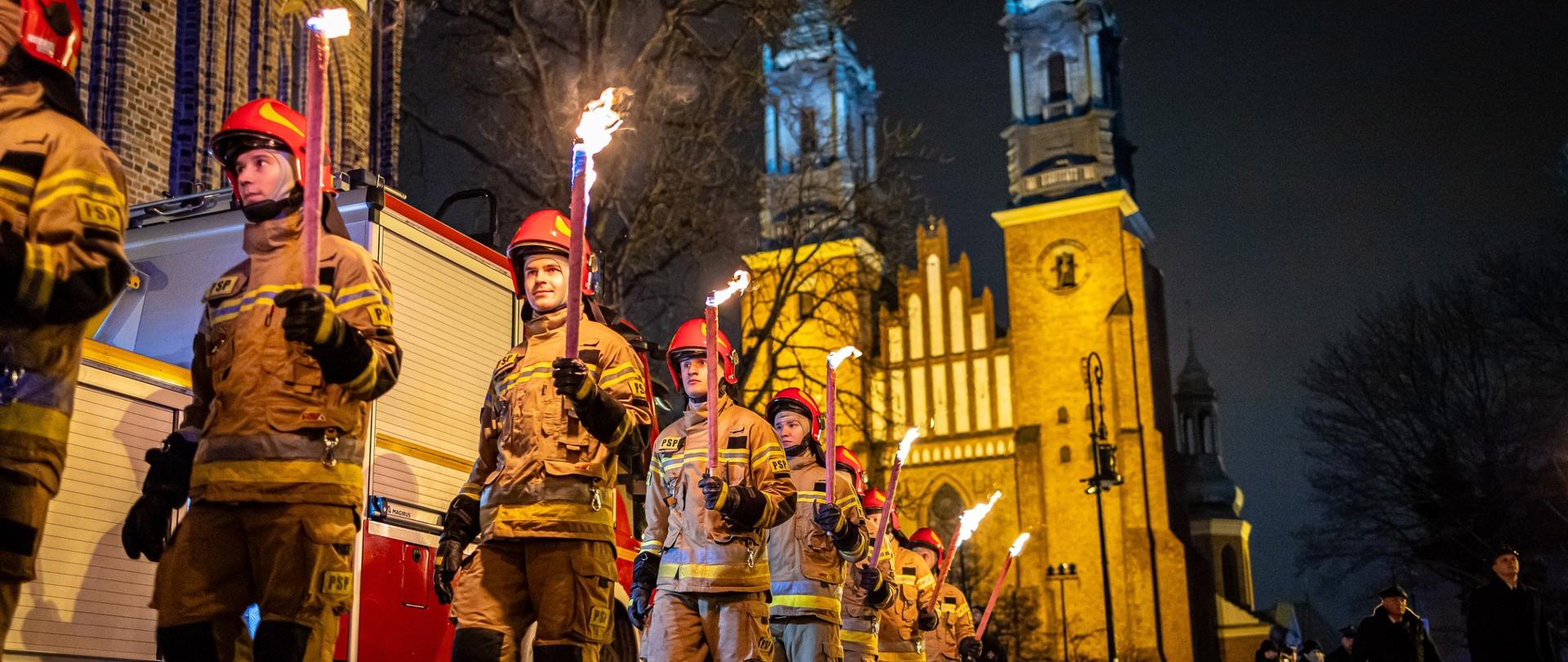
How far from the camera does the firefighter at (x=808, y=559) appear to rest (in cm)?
875

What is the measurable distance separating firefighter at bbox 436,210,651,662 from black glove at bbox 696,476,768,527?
0.88 metres

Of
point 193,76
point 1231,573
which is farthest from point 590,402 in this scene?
point 1231,573

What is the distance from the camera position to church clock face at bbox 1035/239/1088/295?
63.9 meters

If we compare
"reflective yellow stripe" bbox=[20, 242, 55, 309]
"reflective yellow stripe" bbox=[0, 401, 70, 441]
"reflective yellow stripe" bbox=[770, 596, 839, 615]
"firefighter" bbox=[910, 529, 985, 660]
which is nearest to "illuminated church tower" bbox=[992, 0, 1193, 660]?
"firefighter" bbox=[910, 529, 985, 660]

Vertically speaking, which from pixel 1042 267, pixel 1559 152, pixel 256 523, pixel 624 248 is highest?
pixel 1042 267

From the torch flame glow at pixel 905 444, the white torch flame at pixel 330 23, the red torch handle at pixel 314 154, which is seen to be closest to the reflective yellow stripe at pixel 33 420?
the red torch handle at pixel 314 154

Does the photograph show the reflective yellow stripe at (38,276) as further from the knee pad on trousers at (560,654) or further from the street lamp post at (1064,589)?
the street lamp post at (1064,589)

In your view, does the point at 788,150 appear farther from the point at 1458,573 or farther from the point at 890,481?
the point at 890,481

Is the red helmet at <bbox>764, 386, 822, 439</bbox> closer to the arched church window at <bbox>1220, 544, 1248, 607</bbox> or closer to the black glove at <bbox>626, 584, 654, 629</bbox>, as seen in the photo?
the black glove at <bbox>626, 584, 654, 629</bbox>

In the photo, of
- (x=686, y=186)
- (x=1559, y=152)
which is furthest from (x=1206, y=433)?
(x=686, y=186)

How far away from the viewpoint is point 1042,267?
64.8m

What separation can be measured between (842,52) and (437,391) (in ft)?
207

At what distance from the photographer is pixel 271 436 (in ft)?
14.3

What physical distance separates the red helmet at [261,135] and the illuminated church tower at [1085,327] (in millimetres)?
56413
